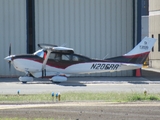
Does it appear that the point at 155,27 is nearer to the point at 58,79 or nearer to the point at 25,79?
the point at 58,79

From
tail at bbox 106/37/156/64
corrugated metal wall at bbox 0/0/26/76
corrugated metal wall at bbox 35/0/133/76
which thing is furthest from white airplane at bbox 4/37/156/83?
corrugated metal wall at bbox 0/0/26/76

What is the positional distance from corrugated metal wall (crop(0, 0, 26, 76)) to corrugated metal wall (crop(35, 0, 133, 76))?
88 cm

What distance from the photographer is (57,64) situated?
24.9m

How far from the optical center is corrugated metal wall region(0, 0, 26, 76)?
28.2 m

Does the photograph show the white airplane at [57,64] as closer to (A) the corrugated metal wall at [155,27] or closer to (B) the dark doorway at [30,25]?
(B) the dark doorway at [30,25]

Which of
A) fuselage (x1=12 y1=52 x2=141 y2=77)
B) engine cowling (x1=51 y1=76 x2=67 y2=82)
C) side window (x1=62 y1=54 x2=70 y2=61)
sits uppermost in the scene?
side window (x1=62 y1=54 x2=70 y2=61)

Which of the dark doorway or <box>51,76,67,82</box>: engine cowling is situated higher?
the dark doorway

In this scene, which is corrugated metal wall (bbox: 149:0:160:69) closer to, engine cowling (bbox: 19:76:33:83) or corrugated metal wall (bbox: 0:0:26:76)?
corrugated metal wall (bbox: 0:0:26:76)

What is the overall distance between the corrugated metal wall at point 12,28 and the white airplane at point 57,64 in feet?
11.9

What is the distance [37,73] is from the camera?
81.0 ft

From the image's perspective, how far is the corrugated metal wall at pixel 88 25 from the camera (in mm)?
28547

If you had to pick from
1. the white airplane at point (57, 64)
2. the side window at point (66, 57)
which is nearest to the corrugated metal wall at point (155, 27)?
the white airplane at point (57, 64)

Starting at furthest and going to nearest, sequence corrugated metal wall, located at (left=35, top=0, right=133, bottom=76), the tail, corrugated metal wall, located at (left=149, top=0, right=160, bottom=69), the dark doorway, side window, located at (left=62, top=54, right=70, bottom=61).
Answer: corrugated metal wall, located at (left=149, top=0, right=160, bottom=69)
corrugated metal wall, located at (left=35, top=0, right=133, bottom=76)
the dark doorway
the tail
side window, located at (left=62, top=54, right=70, bottom=61)

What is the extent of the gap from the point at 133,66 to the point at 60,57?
161 inches
